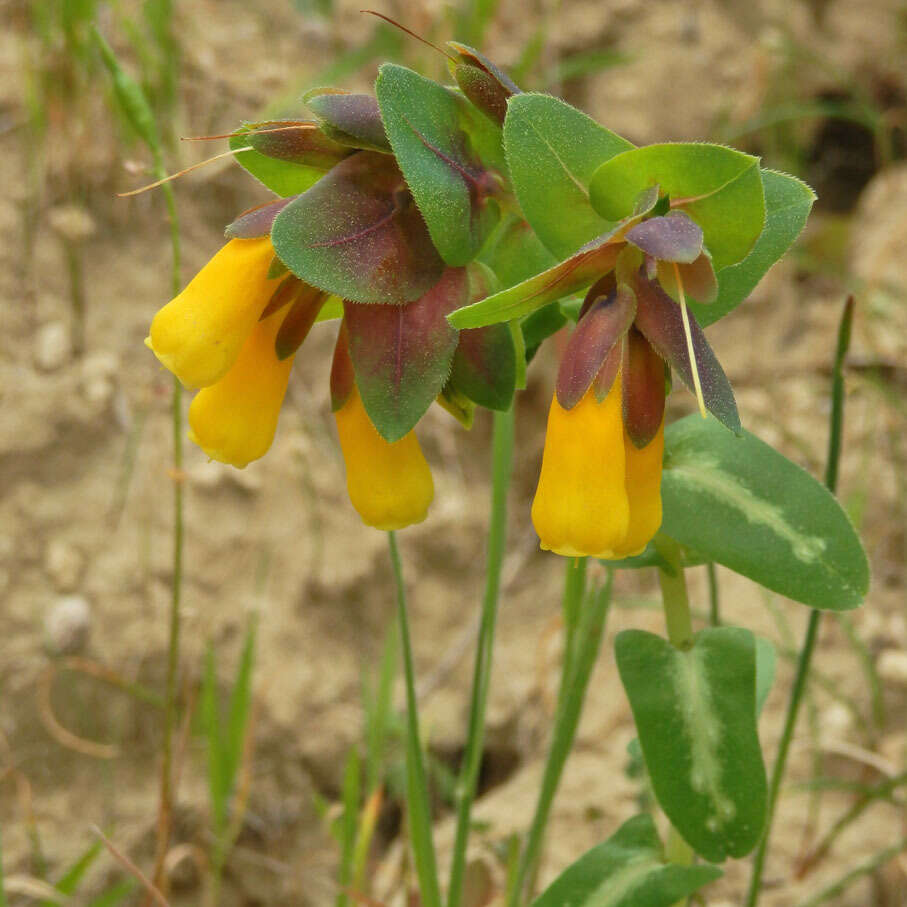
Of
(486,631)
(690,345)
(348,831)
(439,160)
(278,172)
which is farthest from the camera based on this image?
(348,831)

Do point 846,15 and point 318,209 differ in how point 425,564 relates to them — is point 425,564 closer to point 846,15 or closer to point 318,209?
point 318,209

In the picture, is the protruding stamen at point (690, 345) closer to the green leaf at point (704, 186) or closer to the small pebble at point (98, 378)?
the green leaf at point (704, 186)

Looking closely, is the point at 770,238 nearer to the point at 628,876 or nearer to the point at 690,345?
the point at 690,345

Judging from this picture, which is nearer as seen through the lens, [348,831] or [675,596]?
[675,596]

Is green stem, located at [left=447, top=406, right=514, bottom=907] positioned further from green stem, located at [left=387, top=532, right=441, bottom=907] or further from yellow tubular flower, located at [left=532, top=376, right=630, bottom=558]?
yellow tubular flower, located at [left=532, top=376, right=630, bottom=558]

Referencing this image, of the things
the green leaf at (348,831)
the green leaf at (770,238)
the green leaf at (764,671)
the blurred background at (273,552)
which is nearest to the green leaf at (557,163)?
the green leaf at (770,238)

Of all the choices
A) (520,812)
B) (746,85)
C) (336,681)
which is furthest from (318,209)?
(746,85)

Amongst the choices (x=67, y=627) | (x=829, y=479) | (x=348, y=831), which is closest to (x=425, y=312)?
(x=829, y=479)

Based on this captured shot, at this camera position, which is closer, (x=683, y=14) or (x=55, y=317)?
(x=55, y=317)
